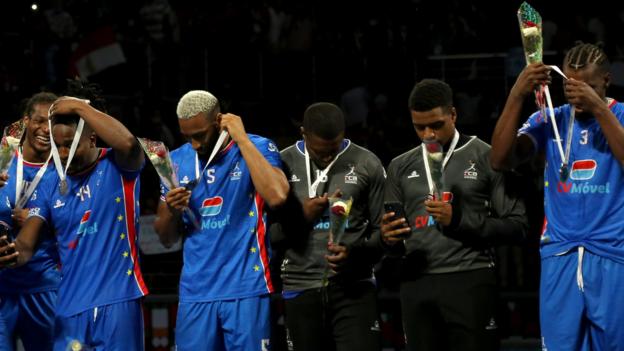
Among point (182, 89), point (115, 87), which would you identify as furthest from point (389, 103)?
point (115, 87)

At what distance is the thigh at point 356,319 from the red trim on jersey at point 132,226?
1.14m

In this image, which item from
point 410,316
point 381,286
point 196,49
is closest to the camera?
point 410,316

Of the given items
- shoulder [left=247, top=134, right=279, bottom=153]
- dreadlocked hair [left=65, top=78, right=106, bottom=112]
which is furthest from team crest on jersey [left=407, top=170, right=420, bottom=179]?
dreadlocked hair [left=65, top=78, right=106, bottom=112]

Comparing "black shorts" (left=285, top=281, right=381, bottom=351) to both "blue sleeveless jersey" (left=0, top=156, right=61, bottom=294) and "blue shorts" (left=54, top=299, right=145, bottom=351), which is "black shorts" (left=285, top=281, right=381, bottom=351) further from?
"blue sleeveless jersey" (left=0, top=156, right=61, bottom=294)

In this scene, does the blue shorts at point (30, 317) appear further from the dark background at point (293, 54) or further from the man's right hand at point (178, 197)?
the dark background at point (293, 54)

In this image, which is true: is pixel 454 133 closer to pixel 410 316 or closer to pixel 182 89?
pixel 410 316

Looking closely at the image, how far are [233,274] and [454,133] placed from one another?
155 cm

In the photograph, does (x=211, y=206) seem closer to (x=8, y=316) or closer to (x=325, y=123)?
(x=325, y=123)

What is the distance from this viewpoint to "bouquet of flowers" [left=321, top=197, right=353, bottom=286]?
20.1ft

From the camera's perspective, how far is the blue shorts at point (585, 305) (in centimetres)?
563

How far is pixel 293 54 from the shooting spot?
1402 centimetres

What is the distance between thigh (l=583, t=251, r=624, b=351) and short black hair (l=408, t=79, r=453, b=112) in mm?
1225

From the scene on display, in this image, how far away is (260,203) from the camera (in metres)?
6.54

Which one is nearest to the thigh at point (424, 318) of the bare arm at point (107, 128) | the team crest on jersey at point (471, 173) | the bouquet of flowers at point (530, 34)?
the team crest on jersey at point (471, 173)
